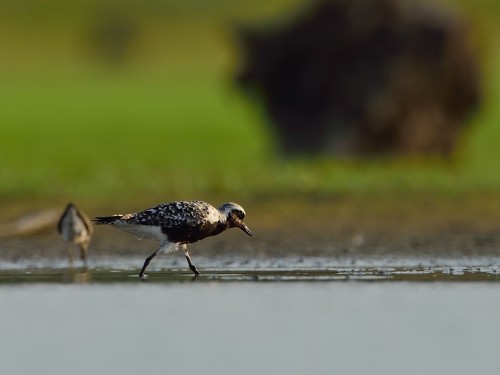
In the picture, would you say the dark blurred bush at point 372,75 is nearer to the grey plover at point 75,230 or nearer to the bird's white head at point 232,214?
the grey plover at point 75,230

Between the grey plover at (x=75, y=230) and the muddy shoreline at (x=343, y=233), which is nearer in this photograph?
the grey plover at (x=75, y=230)

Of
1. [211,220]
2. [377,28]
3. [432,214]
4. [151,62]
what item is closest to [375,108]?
[377,28]

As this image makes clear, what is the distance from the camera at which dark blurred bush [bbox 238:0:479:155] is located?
2736 centimetres

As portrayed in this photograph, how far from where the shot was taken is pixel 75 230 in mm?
15289

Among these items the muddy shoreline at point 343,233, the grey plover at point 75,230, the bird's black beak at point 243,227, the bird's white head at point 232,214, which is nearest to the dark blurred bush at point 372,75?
the muddy shoreline at point 343,233

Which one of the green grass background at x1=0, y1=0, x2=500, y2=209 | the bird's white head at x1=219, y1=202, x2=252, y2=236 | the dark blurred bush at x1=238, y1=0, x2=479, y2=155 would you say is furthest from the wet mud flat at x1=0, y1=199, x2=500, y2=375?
the dark blurred bush at x1=238, y1=0, x2=479, y2=155

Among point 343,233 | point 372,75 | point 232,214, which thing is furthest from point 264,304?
point 372,75

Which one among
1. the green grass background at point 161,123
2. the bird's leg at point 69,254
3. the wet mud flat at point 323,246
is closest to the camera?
the wet mud flat at point 323,246

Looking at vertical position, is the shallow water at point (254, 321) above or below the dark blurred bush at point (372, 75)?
below

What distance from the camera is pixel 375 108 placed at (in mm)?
27281

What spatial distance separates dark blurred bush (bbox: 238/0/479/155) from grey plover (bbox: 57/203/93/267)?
1213 cm

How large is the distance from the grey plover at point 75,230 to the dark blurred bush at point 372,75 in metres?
12.1

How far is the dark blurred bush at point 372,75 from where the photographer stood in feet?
89.8

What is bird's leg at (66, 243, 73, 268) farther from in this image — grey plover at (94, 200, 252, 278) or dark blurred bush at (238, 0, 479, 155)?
dark blurred bush at (238, 0, 479, 155)
